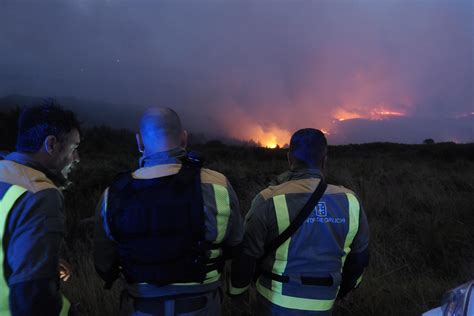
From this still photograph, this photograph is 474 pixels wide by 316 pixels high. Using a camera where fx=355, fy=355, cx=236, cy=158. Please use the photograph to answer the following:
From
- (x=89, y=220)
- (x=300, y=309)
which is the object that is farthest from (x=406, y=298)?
(x=89, y=220)

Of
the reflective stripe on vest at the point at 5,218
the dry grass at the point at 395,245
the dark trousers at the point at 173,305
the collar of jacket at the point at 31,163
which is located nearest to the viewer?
the reflective stripe on vest at the point at 5,218

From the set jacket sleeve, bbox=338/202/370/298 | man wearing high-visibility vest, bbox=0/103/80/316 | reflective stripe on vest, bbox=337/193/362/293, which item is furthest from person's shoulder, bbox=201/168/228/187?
jacket sleeve, bbox=338/202/370/298

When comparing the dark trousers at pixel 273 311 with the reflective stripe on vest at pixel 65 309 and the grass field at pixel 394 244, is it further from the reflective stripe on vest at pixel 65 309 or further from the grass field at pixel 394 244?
the reflective stripe on vest at pixel 65 309

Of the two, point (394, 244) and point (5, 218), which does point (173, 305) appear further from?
point (394, 244)

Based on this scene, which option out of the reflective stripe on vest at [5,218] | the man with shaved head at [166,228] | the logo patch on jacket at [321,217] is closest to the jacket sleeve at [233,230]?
the man with shaved head at [166,228]

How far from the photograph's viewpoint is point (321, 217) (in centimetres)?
246

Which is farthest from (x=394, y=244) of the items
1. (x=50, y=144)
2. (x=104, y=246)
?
(x=50, y=144)

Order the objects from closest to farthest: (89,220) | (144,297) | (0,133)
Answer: (144,297)
(89,220)
(0,133)

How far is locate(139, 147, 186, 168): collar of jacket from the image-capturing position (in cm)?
220

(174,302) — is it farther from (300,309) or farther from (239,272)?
(300,309)

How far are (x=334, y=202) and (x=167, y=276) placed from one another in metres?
1.23

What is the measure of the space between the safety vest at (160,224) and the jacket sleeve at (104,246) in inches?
3.8

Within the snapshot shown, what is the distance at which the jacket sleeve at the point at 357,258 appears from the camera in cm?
261

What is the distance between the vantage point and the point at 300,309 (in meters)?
2.49
